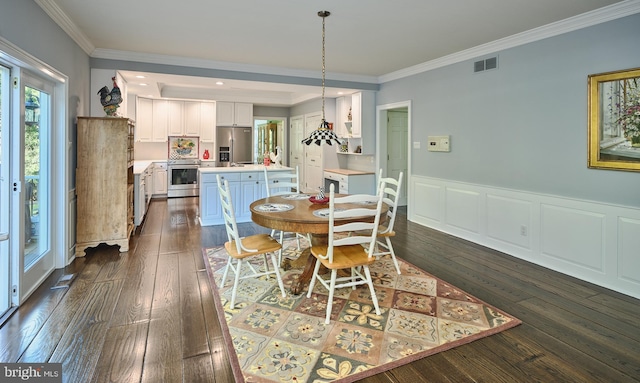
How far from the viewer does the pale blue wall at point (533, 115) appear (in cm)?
322

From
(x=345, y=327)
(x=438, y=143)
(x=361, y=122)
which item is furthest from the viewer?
(x=361, y=122)

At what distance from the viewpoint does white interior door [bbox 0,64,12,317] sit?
8.48 ft

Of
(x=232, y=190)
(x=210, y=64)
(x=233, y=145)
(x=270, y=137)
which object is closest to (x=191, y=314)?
(x=232, y=190)

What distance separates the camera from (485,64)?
441cm

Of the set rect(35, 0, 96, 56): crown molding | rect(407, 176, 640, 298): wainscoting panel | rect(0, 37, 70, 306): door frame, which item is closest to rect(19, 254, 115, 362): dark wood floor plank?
rect(0, 37, 70, 306): door frame

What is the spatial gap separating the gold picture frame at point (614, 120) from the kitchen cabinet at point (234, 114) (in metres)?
7.05

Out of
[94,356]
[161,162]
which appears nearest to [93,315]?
[94,356]

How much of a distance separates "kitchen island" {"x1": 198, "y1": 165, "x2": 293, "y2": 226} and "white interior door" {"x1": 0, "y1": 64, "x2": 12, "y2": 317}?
9.54 feet

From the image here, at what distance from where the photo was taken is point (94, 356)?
2070 millimetres

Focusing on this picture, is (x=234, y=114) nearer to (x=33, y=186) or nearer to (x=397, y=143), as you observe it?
(x=397, y=143)

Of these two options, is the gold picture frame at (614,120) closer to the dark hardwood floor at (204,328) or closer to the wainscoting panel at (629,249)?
the wainscoting panel at (629,249)

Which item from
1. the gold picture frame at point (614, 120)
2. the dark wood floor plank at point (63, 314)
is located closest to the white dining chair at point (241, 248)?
the dark wood floor plank at point (63, 314)

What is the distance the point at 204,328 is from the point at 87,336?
0.75 meters

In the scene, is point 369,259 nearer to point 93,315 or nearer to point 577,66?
point 93,315
